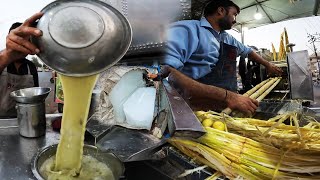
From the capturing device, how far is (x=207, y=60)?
1389 millimetres

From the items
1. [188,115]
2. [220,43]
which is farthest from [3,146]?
[220,43]

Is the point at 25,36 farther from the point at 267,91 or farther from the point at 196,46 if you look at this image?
the point at 267,91

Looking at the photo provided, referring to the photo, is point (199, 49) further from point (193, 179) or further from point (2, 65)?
point (2, 65)

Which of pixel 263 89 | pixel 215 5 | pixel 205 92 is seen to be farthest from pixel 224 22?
pixel 263 89

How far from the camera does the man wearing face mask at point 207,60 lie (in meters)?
1.21

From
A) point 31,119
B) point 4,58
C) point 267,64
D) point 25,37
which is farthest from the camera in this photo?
point 267,64

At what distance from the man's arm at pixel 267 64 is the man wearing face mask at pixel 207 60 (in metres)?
0.35

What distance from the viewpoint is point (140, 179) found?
3.02 ft

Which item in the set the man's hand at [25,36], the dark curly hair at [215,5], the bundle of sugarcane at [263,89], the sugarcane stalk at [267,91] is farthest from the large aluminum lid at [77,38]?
the sugarcane stalk at [267,91]

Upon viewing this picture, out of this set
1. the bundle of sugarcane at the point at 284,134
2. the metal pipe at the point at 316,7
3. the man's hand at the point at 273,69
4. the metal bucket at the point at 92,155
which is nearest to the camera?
the bundle of sugarcane at the point at 284,134

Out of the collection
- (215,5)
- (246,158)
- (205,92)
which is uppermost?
(215,5)

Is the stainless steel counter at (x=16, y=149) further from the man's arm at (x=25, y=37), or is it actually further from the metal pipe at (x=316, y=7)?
the metal pipe at (x=316, y=7)

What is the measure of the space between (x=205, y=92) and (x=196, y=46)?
1.01ft

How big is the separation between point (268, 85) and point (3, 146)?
1.73m
